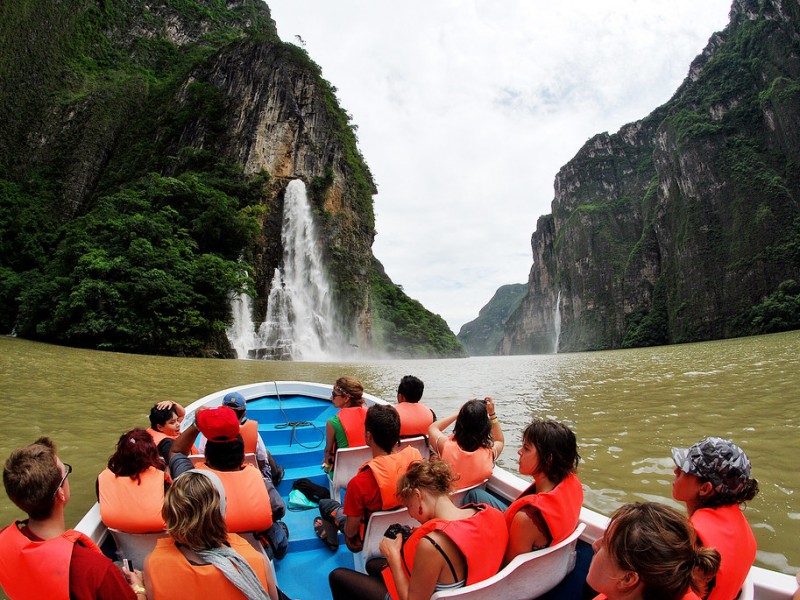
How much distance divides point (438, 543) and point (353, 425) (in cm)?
215

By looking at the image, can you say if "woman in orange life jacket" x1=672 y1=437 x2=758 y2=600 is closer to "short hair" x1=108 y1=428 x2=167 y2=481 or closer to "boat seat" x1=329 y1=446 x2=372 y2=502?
"boat seat" x1=329 y1=446 x2=372 y2=502

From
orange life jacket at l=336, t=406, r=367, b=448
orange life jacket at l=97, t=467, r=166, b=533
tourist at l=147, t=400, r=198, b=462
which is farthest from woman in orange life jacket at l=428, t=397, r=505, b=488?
tourist at l=147, t=400, r=198, b=462

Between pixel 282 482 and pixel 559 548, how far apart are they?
10.3ft

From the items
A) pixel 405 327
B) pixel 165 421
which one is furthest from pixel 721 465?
pixel 405 327

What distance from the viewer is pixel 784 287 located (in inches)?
2180

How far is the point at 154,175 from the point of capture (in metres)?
26.6

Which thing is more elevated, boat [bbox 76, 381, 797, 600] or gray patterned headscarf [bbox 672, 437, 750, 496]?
gray patterned headscarf [bbox 672, 437, 750, 496]

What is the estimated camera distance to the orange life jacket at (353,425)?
391 centimetres

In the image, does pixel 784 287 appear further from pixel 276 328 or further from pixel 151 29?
pixel 151 29

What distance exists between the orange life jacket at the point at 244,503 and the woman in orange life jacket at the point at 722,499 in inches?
84.5

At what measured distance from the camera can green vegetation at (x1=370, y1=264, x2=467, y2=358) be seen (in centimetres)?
5230

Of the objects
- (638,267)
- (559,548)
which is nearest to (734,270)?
(638,267)

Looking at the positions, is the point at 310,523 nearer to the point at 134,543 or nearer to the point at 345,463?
the point at 345,463

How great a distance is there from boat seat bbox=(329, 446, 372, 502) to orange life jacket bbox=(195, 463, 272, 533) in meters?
1.07
